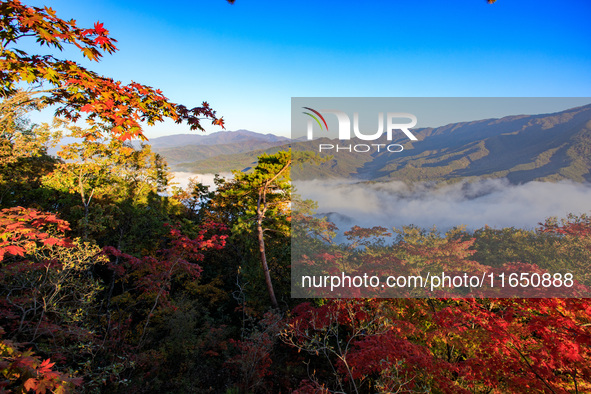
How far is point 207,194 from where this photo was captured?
17375 mm

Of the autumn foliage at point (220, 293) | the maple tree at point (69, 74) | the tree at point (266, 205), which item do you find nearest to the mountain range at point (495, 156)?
the tree at point (266, 205)

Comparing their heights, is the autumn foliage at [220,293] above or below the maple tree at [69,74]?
below

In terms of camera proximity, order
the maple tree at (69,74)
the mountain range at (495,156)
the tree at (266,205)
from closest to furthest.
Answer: the maple tree at (69,74) < the tree at (266,205) < the mountain range at (495,156)

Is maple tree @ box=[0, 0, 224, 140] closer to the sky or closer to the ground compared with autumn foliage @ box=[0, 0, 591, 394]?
closer to the sky

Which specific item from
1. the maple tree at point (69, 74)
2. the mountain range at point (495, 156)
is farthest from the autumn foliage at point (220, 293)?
the mountain range at point (495, 156)

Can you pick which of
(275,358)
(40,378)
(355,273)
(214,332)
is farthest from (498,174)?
(40,378)

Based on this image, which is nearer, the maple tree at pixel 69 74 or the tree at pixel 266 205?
the maple tree at pixel 69 74

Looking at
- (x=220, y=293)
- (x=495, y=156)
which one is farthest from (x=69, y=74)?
(x=495, y=156)

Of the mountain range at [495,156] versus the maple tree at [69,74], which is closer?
the maple tree at [69,74]

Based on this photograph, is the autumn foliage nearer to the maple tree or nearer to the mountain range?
the maple tree

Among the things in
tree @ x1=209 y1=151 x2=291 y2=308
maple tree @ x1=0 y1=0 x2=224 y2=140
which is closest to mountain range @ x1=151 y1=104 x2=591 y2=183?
tree @ x1=209 y1=151 x2=291 y2=308

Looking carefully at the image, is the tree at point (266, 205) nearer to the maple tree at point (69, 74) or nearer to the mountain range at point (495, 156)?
the mountain range at point (495, 156)

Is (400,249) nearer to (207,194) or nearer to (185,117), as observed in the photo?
(185,117)

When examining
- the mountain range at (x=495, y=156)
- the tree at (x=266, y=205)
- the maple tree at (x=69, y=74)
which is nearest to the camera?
the maple tree at (x=69, y=74)
